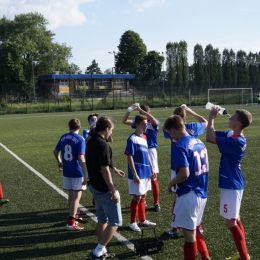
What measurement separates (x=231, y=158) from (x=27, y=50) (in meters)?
73.0

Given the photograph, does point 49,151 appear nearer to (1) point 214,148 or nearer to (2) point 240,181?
(1) point 214,148

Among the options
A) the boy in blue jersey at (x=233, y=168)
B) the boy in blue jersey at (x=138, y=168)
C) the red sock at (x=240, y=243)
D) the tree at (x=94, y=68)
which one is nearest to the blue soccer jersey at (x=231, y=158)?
the boy in blue jersey at (x=233, y=168)

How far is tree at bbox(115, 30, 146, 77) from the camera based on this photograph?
97.0 m

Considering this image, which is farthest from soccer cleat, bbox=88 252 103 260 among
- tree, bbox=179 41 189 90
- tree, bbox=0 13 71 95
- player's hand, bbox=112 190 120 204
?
tree, bbox=179 41 189 90

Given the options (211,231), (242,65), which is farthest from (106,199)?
(242,65)

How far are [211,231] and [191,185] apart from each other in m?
2.09

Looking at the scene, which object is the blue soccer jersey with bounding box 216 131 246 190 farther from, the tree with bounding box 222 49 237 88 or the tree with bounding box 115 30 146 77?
the tree with bounding box 115 30 146 77

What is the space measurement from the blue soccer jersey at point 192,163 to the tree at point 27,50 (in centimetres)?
6812

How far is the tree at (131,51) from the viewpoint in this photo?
97.0 m

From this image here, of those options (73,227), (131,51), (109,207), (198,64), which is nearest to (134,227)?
(73,227)

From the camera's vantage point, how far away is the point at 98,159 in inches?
183

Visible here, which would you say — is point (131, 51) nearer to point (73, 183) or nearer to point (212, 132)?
point (73, 183)

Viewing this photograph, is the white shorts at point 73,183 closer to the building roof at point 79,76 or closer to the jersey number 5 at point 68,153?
the jersey number 5 at point 68,153

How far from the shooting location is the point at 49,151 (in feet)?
49.2
